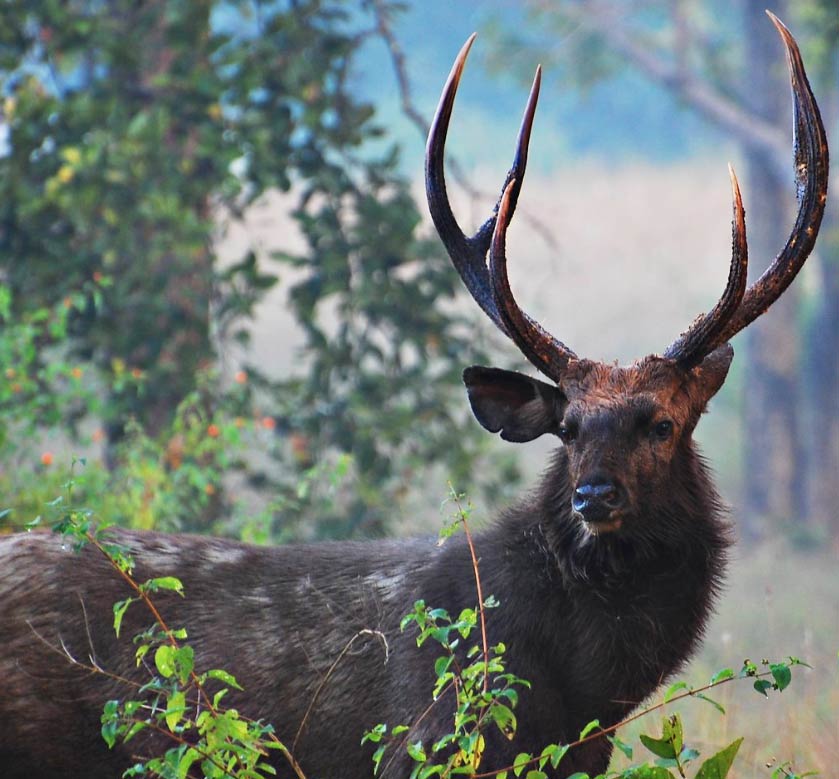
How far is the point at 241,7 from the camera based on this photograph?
945 centimetres

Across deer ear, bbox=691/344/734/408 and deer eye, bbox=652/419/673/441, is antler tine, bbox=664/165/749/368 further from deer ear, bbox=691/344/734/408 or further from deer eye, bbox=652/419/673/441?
deer eye, bbox=652/419/673/441

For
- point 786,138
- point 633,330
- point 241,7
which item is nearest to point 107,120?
point 241,7

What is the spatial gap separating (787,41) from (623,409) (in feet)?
4.59

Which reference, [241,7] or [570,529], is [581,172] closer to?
[241,7]

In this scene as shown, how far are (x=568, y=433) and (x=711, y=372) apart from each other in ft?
1.98

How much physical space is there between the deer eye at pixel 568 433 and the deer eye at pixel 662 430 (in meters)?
0.27

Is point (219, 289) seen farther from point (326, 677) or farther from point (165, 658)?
point (165, 658)

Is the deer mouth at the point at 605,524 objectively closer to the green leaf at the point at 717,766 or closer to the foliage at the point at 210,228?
the green leaf at the point at 717,766

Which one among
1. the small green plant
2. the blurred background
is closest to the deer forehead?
the small green plant

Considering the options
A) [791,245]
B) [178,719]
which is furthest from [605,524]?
[178,719]

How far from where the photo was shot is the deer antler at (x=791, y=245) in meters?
4.86

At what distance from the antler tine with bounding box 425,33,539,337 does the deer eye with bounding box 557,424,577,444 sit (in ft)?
1.28

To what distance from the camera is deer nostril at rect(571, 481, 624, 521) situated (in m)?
4.58

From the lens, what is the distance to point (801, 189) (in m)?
4.99
